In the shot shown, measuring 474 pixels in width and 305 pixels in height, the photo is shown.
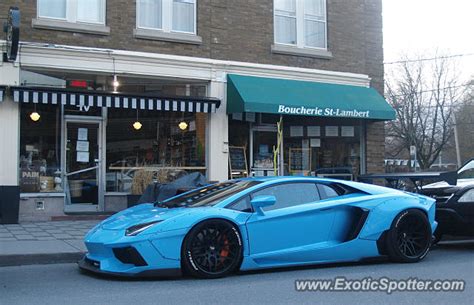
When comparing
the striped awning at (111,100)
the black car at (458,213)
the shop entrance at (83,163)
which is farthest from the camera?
the shop entrance at (83,163)

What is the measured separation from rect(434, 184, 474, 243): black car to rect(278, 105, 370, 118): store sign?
17.4 ft

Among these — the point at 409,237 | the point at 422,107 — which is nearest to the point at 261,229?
the point at 409,237

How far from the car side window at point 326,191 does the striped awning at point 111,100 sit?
613 cm

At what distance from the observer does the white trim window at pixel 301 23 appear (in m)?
15.0

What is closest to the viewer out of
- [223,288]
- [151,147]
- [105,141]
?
[223,288]

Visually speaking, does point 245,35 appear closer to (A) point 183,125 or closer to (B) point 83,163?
(A) point 183,125

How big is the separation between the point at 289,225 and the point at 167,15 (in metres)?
8.10

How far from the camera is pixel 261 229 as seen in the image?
6.90 m

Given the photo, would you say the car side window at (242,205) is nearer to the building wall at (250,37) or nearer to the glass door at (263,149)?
the building wall at (250,37)

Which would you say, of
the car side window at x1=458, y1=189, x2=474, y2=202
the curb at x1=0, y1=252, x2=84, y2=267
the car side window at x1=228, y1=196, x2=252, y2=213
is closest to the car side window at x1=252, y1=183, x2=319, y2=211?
the car side window at x1=228, y1=196, x2=252, y2=213

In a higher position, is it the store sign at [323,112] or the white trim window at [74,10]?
the white trim window at [74,10]

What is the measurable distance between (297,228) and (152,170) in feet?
23.5

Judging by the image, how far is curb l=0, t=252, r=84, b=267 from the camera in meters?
7.75

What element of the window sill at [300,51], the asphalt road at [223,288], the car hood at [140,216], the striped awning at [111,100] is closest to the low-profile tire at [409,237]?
the asphalt road at [223,288]
